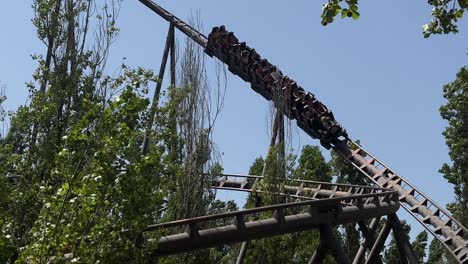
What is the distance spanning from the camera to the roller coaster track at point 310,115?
16.8 metres

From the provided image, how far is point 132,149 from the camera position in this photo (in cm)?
681

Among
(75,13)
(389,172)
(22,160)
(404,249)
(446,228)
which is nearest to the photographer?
(22,160)

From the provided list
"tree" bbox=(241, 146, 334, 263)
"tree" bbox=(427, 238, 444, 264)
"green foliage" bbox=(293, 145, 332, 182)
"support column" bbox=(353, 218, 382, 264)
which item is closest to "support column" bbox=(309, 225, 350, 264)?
"tree" bbox=(241, 146, 334, 263)

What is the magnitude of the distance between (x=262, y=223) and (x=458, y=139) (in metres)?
13.1

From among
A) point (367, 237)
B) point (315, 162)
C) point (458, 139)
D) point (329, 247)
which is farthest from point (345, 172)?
point (329, 247)

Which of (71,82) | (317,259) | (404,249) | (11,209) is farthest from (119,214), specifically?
(404,249)

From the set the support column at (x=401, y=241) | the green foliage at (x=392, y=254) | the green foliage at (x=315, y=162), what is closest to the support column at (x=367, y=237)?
the support column at (x=401, y=241)

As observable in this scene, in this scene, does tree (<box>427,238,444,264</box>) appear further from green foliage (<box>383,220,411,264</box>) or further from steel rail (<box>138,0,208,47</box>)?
steel rail (<box>138,0,208,47</box>)

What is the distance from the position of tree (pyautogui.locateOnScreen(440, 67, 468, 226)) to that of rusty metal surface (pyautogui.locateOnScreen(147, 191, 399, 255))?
8.82 metres

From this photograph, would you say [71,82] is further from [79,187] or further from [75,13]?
[79,187]

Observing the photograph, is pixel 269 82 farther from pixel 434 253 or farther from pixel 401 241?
pixel 434 253

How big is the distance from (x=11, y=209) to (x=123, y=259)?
2.04 metres

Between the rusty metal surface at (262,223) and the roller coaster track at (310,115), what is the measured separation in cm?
405

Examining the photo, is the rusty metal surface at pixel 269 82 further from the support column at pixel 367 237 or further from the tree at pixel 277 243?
A: the support column at pixel 367 237
